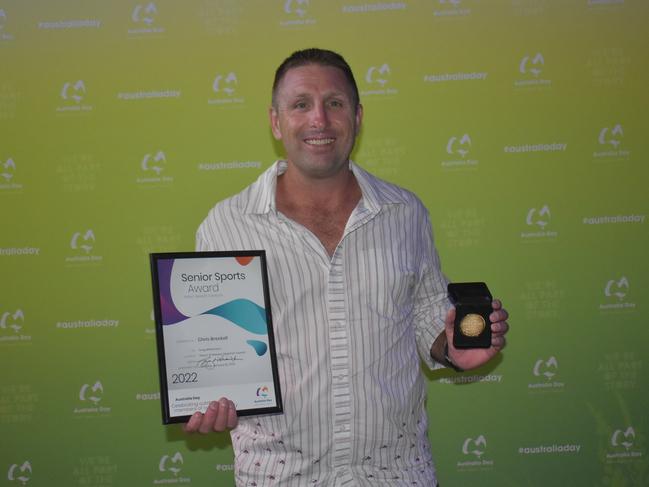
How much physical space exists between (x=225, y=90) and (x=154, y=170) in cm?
56

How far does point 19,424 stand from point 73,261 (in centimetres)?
92

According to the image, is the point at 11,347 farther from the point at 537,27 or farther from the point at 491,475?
the point at 537,27

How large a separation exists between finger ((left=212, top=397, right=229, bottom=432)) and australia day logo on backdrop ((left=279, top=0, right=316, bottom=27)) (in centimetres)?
236

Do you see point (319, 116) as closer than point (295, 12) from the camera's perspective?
Yes

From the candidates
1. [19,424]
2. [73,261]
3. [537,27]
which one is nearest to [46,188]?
[73,261]

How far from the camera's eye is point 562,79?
3.55 m

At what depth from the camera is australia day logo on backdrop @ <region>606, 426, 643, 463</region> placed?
3602mm

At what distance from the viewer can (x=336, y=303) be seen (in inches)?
77.4

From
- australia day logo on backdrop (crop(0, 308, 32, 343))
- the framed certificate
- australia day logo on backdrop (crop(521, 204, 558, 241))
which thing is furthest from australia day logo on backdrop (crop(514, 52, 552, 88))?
australia day logo on backdrop (crop(0, 308, 32, 343))

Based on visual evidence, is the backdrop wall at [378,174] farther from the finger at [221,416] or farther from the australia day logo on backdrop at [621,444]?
the finger at [221,416]

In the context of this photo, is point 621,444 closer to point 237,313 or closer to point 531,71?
point 531,71

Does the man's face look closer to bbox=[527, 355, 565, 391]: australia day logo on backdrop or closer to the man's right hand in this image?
the man's right hand

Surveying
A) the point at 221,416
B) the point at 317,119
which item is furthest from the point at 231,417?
the point at 317,119

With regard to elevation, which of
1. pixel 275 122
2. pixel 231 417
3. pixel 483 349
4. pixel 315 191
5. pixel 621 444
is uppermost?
pixel 275 122
